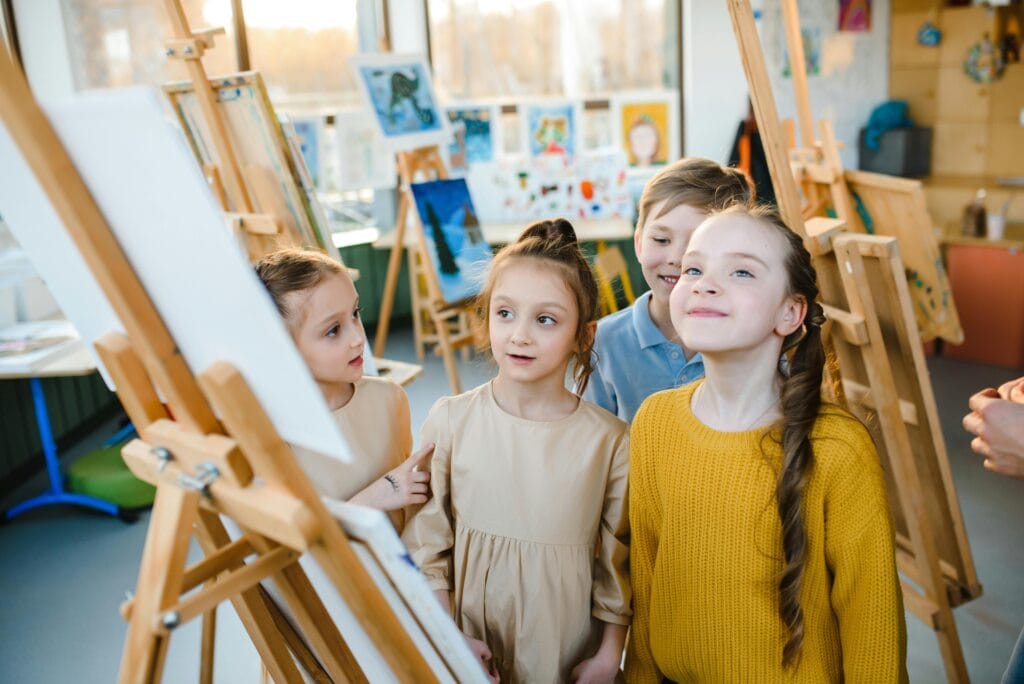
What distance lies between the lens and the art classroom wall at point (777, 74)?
6035 millimetres

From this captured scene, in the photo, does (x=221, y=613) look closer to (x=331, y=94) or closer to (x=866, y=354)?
(x=866, y=354)

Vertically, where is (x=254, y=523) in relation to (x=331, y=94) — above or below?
below

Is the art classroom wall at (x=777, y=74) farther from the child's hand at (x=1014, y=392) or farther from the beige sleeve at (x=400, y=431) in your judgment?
the beige sleeve at (x=400, y=431)

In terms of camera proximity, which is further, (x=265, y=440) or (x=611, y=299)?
(x=611, y=299)

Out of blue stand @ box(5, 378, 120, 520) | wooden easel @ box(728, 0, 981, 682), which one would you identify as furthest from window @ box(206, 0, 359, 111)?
wooden easel @ box(728, 0, 981, 682)

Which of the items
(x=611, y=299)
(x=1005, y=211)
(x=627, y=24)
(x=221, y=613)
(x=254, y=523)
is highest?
(x=627, y=24)

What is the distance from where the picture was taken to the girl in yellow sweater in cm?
124

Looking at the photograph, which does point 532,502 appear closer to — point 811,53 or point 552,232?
point 552,232

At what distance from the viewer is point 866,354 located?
217cm

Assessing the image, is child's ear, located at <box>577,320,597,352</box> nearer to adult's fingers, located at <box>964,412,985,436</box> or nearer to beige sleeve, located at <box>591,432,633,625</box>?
beige sleeve, located at <box>591,432,633,625</box>

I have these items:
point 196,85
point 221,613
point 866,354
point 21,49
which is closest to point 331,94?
point 21,49

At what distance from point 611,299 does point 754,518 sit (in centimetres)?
403

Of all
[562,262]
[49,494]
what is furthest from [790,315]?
[49,494]

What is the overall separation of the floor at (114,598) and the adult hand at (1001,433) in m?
1.10
